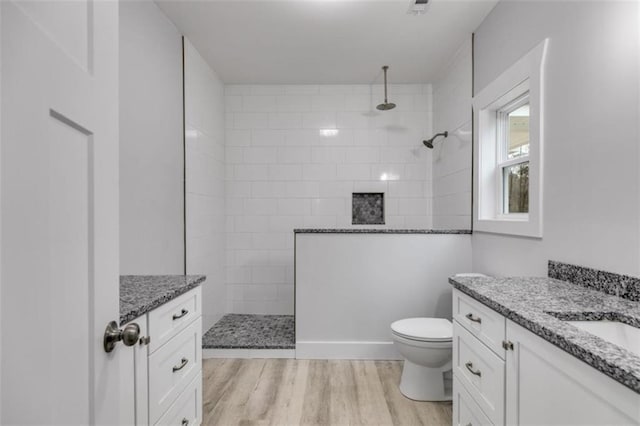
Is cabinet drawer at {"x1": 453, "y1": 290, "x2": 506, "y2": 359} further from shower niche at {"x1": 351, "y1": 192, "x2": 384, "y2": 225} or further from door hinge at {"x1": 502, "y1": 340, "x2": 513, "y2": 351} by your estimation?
shower niche at {"x1": 351, "y1": 192, "x2": 384, "y2": 225}

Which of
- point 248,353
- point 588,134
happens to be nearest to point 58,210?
point 588,134

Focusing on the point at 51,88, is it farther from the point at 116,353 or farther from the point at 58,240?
the point at 116,353

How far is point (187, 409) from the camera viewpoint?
5.16 ft

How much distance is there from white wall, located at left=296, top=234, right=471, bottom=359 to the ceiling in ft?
5.26

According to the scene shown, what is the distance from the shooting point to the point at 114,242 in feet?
2.45

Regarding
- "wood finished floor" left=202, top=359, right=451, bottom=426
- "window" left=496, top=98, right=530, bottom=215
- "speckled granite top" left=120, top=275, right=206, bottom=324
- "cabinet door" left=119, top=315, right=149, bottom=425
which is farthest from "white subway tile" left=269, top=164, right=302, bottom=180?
"cabinet door" left=119, top=315, right=149, bottom=425

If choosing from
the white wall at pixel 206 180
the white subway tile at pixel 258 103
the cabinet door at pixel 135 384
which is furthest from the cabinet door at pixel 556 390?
the white subway tile at pixel 258 103

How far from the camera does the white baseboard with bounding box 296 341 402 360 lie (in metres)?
2.71

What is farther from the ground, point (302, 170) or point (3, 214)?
point (302, 170)

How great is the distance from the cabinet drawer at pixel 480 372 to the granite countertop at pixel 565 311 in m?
0.21

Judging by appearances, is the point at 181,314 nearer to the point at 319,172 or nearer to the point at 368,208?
the point at 319,172

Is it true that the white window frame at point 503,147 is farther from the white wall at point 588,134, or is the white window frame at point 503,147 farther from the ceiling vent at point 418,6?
the ceiling vent at point 418,6

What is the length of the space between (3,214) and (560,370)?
1.23m

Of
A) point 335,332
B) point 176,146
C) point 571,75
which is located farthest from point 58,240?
point 335,332
